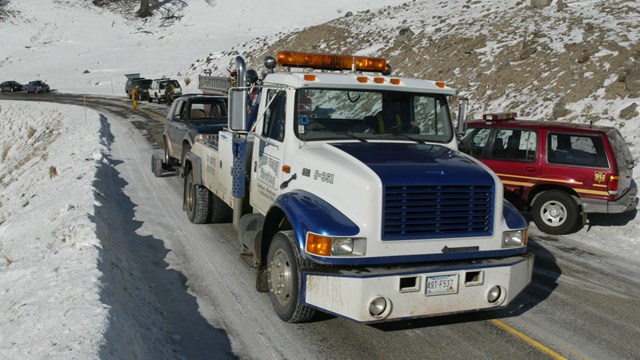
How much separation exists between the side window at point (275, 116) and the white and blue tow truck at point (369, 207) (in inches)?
1.0

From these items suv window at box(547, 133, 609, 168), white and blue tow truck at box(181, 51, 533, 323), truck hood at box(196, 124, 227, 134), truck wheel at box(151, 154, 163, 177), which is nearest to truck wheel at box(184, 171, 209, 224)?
white and blue tow truck at box(181, 51, 533, 323)

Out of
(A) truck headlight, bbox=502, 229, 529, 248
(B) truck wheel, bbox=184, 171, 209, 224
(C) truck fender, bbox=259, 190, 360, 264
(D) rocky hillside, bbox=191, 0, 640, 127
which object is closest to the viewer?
(C) truck fender, bbox=259, 190, 360, 264

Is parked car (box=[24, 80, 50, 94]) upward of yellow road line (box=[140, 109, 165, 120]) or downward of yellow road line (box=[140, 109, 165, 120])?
upward

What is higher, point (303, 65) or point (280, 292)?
point (303, 65)

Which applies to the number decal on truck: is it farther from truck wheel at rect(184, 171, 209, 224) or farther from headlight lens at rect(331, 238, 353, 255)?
truck wheel at rect(184, 171, 209, 224)

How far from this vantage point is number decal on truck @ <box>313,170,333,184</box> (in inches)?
225

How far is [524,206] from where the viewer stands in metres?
10.5

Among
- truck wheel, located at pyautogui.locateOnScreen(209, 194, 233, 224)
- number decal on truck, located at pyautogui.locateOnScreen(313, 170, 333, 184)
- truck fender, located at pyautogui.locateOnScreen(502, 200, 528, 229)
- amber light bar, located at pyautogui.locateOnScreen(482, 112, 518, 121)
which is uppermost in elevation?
amber light bar, located at pyautogui.locateOnScreen(482, 112, 518, 121)

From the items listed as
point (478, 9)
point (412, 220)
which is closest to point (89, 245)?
point (412, 220)

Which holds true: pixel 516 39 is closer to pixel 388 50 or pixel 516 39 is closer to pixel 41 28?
pixel 388 50

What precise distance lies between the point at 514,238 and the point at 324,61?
3.15 meters

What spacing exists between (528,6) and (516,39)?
20.4ft

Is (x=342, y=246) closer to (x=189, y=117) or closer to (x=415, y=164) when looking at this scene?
(x=415, y=164)

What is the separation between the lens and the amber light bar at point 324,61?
279 inches
